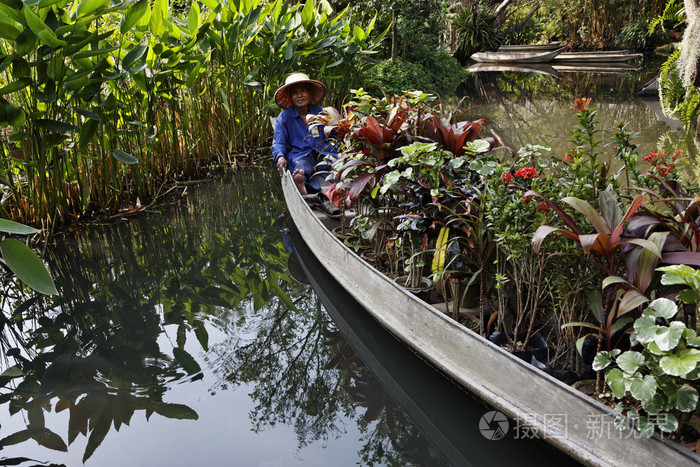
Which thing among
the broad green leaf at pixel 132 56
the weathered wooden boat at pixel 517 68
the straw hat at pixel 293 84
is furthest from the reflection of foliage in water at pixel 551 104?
the broad green leaf at pixel 132 56

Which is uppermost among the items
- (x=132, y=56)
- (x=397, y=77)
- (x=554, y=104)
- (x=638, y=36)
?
(x=132, y=56)

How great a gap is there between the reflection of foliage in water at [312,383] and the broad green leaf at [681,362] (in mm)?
947

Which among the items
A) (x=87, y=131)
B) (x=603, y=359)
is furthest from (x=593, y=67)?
(x=603, y=359)

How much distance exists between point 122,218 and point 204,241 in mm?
874

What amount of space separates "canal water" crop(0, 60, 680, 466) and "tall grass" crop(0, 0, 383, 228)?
1.63ft

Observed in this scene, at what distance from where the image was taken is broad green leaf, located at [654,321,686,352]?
4.68ft

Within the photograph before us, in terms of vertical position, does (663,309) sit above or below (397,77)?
below

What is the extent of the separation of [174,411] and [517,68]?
1472cm

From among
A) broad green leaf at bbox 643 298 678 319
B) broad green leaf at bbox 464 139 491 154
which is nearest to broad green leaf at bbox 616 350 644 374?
broad green leaf at bbox 643 298 678 319

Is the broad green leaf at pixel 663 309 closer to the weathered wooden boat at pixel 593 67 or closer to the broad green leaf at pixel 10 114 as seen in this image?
the broad green leaf at pixel 10 114

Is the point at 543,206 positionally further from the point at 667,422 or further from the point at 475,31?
the point at 475,31

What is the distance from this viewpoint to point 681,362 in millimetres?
1414

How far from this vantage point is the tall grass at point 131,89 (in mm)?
3463

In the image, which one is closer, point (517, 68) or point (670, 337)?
point (670, 337)
